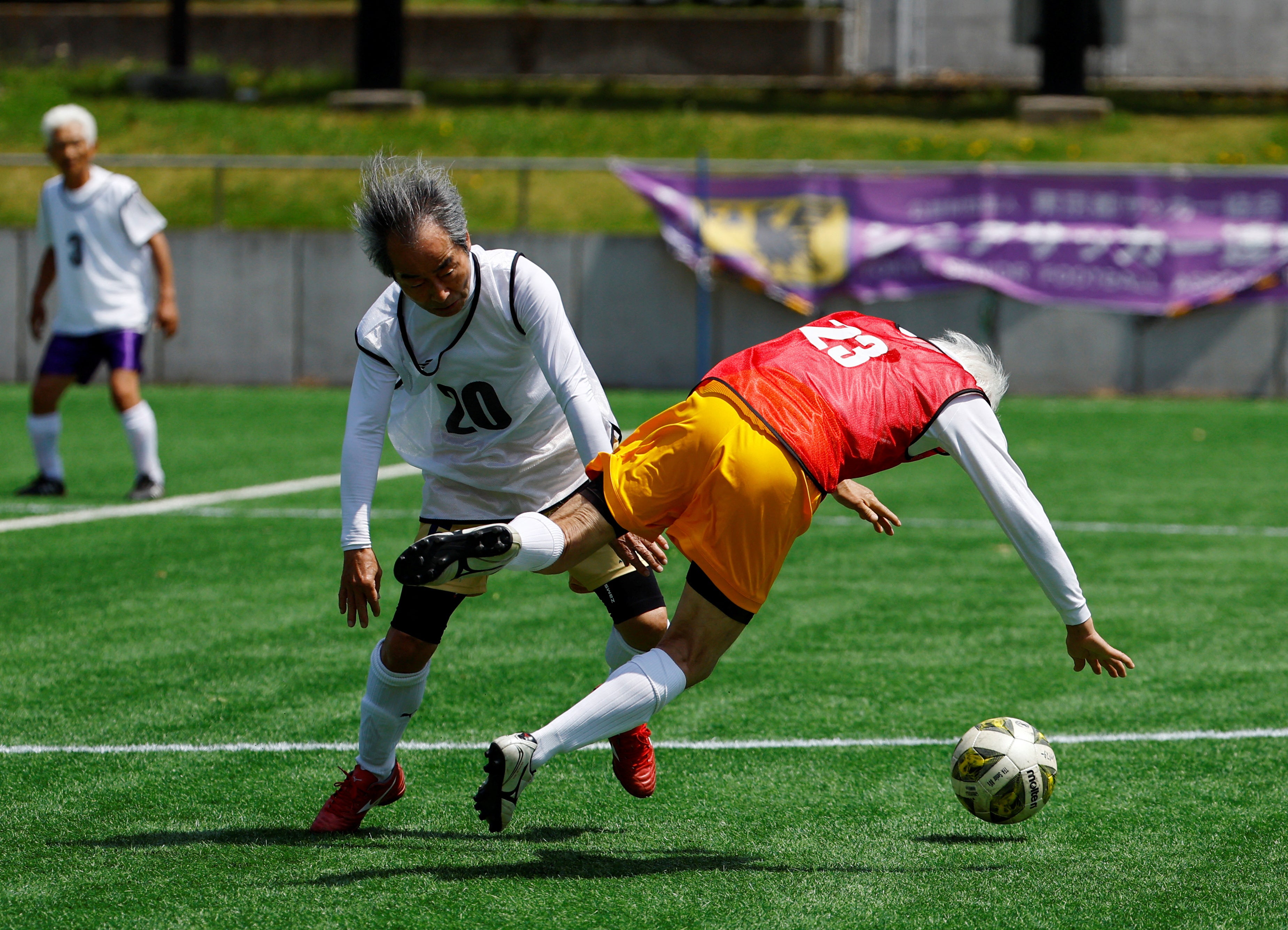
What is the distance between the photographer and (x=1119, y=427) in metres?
13.9

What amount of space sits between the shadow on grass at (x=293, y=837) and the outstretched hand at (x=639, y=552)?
0.75 meters

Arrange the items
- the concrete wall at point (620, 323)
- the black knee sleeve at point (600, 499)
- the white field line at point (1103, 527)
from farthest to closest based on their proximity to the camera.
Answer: the concrete wall at point (620, 323), the white field line at point (1103, 527), the black knee sleeve at point (600, 499)

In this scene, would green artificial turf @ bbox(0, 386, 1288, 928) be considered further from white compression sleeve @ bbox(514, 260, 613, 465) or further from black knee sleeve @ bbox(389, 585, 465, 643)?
white compression sleeve @ bbox(514, 260, 613, 465)

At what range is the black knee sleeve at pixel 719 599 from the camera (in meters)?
3.57

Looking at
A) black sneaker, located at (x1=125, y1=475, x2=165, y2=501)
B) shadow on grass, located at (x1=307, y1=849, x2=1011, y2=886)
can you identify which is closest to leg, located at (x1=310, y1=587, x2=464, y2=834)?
shadow on grass, located at (x1=307, y1=849, x2=1011, y2=886)

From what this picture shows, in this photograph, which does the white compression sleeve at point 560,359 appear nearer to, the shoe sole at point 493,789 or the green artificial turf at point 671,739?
the shoe sole at point 493,789

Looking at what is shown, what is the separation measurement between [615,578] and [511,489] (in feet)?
1.34

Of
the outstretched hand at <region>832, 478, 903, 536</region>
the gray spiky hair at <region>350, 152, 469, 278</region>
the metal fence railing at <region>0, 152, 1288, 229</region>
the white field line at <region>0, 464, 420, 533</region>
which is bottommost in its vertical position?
the white field line at <region>0, 464, 420, 533</region>

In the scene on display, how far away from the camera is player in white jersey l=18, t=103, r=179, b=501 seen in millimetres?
9461

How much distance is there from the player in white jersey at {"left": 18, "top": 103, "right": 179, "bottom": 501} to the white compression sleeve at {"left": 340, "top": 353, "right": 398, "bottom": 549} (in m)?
5.85

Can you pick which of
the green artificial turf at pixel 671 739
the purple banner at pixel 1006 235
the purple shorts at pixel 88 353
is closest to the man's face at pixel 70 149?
the purple shorts at pixel 88 353

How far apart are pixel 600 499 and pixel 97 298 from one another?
268 inches

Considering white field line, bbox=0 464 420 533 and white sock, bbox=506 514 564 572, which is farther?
white field line, bbox=0 464 420 533

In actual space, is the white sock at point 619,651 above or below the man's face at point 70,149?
below
